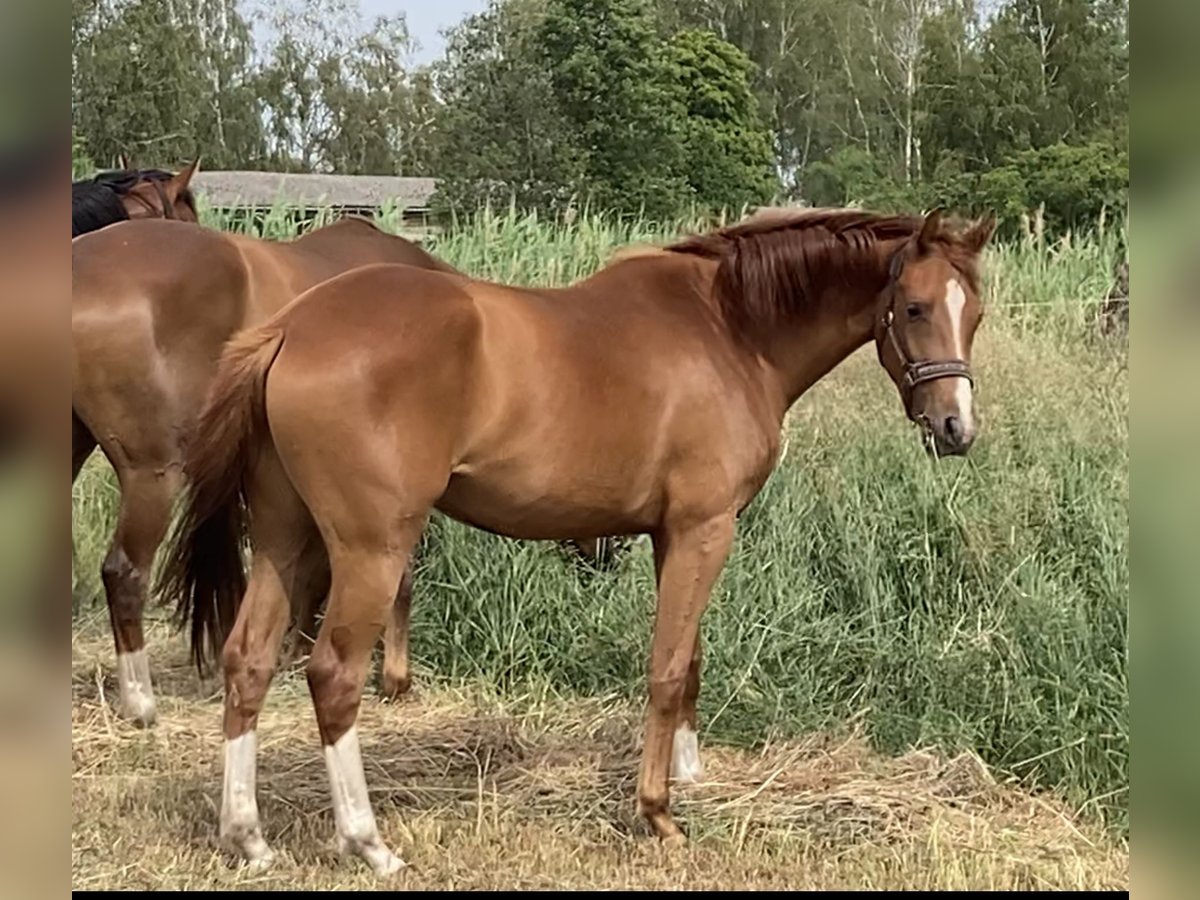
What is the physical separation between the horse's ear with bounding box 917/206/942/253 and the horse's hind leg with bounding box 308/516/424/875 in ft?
5.53

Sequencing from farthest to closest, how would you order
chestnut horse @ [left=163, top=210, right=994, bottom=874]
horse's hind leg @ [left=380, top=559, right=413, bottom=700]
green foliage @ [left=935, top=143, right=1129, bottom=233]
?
green foliage @ [left=935, top=143, right=1129, bottom=233]
horse's hind leg @ [left=380, top=559, right=413, bottom=700]
chestnut horse @ [left=163, top=210, right=994, bottom=874]

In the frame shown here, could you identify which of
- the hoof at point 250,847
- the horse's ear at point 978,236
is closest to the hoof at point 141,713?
the hoof at point 250,847

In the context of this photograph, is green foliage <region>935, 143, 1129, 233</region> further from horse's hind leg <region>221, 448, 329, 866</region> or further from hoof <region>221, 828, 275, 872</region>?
hoof <region>221, 828, 275, 872</region>

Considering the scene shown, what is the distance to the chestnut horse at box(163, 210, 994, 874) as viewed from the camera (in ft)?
9.54

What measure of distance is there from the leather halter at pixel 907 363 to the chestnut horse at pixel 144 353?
2.40 metres

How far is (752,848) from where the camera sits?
134 inches

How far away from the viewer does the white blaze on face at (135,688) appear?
4.50m

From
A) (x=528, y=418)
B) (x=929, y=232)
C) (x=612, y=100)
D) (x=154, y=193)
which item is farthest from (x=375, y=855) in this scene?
(x=612, y=100)

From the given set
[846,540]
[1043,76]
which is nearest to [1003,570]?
[846,540]

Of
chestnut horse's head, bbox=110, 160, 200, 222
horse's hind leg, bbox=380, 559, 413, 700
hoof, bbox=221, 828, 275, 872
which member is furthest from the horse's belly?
chestnut horse's head, bbox=110, 160, 200, 222

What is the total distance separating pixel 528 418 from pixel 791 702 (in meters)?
1.95

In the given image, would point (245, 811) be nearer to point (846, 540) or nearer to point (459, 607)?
point (459, 607)

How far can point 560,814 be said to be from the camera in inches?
142

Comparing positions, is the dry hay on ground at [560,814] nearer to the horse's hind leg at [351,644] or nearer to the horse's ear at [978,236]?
the horse's hind leg at [351,644]
